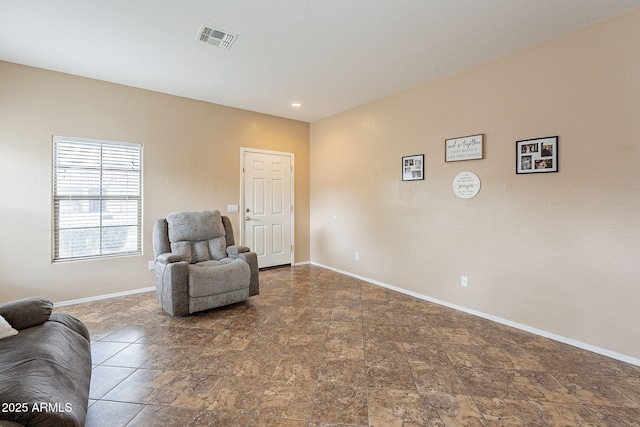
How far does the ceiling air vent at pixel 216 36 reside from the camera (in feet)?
8.11

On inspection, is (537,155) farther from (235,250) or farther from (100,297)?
(100,297)

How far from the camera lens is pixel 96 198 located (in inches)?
142

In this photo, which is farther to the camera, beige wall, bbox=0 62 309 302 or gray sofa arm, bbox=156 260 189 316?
beige wall, bbox=0 62 309 302

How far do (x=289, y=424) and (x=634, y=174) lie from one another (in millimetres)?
3030

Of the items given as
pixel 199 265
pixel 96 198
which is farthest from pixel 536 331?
pixel 96 198

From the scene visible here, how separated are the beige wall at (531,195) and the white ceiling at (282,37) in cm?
29

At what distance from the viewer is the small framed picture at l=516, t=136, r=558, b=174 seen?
8.43 ft

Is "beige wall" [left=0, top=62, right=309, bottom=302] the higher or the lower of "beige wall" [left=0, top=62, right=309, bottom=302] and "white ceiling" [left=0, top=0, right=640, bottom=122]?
the lower

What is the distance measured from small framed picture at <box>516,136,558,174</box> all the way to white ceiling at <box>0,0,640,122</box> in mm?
915

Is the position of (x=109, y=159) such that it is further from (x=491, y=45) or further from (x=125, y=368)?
(x=491, y=45)

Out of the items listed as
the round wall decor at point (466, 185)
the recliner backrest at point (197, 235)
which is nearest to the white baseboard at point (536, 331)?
the round wall decor at point (466, 185)

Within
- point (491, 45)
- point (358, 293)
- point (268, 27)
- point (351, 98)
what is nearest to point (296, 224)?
point (358, 293)

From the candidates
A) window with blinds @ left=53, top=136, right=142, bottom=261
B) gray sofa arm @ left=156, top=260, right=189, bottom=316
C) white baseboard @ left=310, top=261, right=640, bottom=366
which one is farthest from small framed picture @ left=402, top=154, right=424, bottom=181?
window with blinds @ left=53, top=136, right=142, bottom=261

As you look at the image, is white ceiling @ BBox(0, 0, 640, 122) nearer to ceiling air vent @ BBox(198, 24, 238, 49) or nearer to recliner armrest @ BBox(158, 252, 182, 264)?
ceiling air vent @ BBox(198, 24, 238, 49)
